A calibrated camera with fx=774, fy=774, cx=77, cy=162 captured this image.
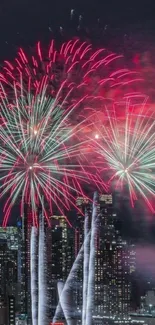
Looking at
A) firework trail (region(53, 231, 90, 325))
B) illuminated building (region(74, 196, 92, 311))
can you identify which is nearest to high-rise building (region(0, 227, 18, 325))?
firework trail (region(53, 231, 90, 325))

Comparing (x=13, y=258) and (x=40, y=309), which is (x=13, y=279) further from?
(x=40, y=309)

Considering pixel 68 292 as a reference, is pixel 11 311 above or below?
below

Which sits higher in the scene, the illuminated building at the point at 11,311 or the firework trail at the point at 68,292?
the firework trail at the point at 68,292

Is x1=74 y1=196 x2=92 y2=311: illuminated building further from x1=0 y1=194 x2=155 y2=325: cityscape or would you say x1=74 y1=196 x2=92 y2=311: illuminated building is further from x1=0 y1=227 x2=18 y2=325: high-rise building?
x1=0 y1=227 x2=18 y2=325: high-rise building

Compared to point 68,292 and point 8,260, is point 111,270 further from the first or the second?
point 8,260

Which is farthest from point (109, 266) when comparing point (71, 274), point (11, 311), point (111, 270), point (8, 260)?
point (8, 260)

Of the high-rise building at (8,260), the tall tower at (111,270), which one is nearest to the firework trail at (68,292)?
the tall tower at (111,270)

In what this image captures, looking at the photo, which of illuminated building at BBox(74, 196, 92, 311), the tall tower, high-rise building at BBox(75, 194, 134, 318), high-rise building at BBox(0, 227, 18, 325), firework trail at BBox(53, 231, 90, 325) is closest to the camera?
illuminated building at BBox(74, 196, 92, 311)

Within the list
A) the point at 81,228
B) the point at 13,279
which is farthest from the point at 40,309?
the point at 13,279

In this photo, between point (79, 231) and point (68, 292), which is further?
point (68, 292)

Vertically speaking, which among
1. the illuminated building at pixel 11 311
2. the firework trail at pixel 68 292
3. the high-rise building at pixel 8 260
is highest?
the high-rise building at pixel 8 260

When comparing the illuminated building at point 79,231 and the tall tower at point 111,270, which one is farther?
the tall tower at point 111,270

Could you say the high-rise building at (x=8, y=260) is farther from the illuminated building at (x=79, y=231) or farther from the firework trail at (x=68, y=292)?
the illuminated building at (x=79, y=231)
